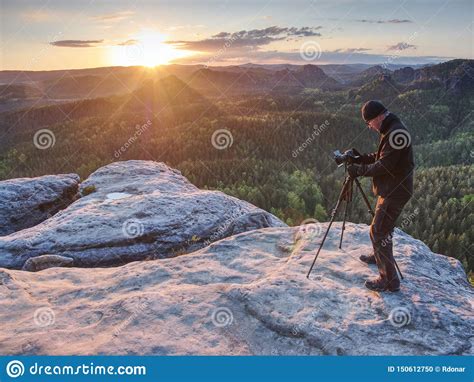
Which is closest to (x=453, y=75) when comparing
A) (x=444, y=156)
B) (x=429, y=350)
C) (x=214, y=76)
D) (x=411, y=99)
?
(x=411, y=99)

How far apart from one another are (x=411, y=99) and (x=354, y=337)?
46.4m

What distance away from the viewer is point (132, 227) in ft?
31.2

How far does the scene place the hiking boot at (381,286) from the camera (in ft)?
21.3

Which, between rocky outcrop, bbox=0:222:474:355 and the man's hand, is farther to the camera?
the man's hand

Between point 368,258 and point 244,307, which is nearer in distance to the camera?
point 244,307

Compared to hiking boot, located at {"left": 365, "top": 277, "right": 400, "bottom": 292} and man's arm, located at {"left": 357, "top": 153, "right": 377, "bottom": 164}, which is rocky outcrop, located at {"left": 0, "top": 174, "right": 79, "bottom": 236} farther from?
hiking boot, located at {"left": 365, "top": 277, "right": 400, "bottom": 292}

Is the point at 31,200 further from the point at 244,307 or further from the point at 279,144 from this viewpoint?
the point at 279,144

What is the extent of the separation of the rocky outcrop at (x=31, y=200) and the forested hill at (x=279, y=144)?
6090 mm

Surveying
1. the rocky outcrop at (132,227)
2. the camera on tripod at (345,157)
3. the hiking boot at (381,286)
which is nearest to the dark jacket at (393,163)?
the camera on tripod at (345,157)

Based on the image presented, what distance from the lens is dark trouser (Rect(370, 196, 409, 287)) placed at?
639 centimetres

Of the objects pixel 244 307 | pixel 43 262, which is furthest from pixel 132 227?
pixel 244 307

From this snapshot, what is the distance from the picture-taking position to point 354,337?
5.66m

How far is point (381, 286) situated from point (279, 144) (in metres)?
22.2

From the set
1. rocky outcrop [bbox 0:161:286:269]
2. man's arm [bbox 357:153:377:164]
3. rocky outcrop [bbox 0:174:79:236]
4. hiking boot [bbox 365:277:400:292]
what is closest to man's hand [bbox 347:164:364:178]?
man's arm [bbox 357:153:377:164]
